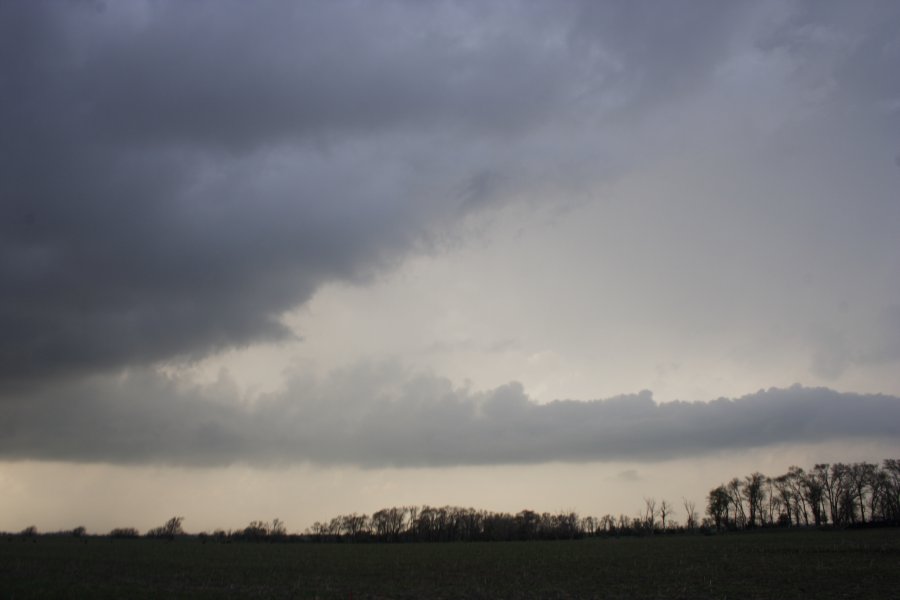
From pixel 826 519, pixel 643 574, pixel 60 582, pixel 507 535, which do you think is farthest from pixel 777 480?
pixel 60 582

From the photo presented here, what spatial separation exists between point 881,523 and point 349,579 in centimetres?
13022

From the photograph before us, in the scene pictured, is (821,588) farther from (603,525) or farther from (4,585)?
(603,525)

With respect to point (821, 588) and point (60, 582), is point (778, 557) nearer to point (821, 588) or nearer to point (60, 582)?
point (821, 588)

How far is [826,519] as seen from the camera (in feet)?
534

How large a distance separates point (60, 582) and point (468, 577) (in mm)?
29019

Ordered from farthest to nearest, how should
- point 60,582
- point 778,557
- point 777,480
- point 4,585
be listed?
point 777,480 → point 778,557 → point 60,582 → point 4,585

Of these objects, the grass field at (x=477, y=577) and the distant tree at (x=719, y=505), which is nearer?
the grass field at (x=477, y=577)

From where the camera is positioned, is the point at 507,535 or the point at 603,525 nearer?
the point at 507,535

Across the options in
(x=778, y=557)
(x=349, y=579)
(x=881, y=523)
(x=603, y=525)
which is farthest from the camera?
(x=603, y=525)

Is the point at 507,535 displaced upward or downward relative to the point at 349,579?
downward

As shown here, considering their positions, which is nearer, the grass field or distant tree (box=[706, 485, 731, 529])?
the grass field

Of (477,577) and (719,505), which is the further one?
(719,505)

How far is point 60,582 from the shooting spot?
1474 inches

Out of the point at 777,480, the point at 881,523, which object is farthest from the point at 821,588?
the point at 777,480
